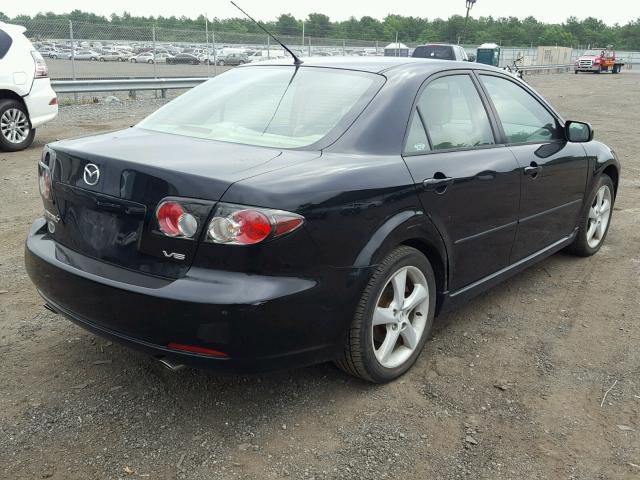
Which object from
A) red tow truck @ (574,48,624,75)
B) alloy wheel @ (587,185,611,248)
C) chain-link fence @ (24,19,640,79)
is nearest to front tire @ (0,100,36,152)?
chain-link fence @ (24,19,640,79)

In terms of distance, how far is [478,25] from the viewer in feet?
289

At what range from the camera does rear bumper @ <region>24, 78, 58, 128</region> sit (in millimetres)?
9273

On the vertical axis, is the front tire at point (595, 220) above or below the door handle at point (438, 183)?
below

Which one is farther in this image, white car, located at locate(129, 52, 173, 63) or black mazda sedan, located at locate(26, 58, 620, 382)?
white car, located at locate(129, 52, 173, 63)

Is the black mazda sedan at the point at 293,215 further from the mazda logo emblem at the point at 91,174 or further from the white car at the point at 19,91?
the white car at the point at 19,91

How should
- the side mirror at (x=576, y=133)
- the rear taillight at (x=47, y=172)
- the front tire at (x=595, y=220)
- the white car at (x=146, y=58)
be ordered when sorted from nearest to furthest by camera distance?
the rear taillight at (x=47, y=172) → the side mirror at (x=576, y=133) → the front tire at (x=595, y=220) → the white car at (x=146, y=58)

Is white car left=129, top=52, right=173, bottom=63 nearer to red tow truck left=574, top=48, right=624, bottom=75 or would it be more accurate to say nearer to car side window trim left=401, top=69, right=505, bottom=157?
car side window trim left=401, top=69, right=505, bottom=157

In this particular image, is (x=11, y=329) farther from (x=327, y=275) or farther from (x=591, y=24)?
(x=591, y=24)

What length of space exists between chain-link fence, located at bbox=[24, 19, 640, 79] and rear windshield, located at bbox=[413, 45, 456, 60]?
13.7ft

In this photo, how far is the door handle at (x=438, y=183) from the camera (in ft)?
10.0

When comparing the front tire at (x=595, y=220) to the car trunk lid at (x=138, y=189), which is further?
the front tire at (x=595, y=220)

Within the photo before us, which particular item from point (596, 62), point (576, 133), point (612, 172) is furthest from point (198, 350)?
point (596, 62)

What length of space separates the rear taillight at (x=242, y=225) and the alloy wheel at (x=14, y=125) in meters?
7.80

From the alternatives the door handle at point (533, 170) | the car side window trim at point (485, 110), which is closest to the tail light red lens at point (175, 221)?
the car side window trim at point (485, 110)
